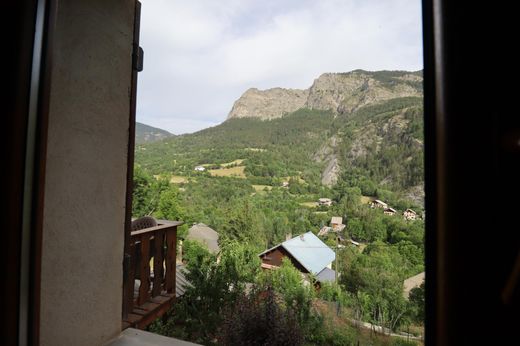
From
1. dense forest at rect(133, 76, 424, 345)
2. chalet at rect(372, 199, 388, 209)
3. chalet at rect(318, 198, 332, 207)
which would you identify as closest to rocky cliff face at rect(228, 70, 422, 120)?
dense forest at rect(133, 76, 424, 345)

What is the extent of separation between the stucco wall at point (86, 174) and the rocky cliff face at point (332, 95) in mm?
3267

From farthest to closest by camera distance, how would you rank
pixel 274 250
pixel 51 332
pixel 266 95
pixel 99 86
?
pixel 266 95
pixel 274 250
pixel 99 86
pixel 51 332

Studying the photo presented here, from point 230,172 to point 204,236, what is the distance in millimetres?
3408

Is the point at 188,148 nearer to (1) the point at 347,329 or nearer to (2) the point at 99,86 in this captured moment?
(1) the point at 347,329

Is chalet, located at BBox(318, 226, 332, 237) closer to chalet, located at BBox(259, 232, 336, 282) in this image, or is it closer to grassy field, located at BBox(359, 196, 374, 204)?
chalet, located at BBox(259, 232, 336, 282)

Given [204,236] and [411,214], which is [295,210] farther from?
[411,214]

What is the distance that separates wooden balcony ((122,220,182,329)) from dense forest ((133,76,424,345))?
0.65 m

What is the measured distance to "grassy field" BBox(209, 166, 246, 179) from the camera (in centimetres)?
855

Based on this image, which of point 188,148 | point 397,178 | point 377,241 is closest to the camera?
point 397,178

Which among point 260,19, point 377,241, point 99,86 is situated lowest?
point 377,241
